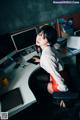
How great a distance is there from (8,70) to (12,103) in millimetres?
714

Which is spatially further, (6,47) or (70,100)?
(6,47)

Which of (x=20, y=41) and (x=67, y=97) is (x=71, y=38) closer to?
(x=20, y=41)

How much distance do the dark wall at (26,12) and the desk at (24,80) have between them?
524mm

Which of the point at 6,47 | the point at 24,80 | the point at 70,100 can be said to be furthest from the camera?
the point at 6,47

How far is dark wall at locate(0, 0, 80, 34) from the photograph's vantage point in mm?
2602

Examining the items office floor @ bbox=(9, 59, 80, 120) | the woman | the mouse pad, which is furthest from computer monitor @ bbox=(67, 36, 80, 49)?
the mouse pad

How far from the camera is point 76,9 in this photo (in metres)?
3.11

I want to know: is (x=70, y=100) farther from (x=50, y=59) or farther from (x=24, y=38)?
(x=24, y=38)

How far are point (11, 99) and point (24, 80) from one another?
35 centimetres

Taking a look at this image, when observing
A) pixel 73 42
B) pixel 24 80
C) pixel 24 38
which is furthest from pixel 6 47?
pixel 73 42

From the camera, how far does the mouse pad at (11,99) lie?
67.3 inches

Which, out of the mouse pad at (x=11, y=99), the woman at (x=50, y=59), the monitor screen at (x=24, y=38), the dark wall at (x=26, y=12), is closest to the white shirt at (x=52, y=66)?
the woman at (x=50, y=59)

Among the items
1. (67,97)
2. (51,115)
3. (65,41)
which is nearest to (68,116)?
(51,115)

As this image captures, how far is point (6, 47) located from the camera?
235 centimetres
